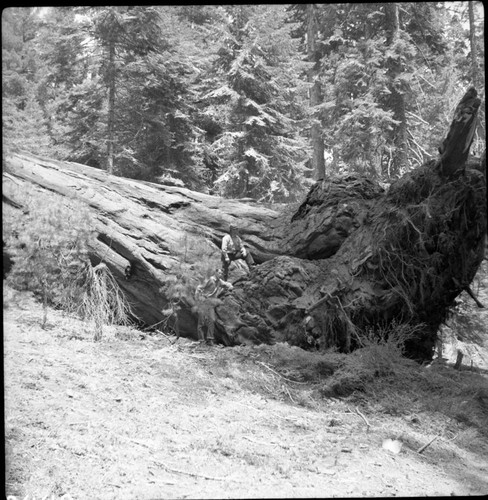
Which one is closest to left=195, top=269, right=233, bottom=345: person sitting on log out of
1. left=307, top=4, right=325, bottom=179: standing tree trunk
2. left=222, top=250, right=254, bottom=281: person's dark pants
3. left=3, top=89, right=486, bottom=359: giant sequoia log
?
left=3, top=89, right=486, bottom=359: giant sequoia log

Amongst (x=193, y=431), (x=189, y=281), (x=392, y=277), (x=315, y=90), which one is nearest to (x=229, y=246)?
(x=189, y=281)

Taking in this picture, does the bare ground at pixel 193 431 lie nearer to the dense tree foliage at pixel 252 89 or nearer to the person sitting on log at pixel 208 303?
the person sitting on log at pixel 208 303

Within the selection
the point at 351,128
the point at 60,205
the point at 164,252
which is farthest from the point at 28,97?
the point at 351,128

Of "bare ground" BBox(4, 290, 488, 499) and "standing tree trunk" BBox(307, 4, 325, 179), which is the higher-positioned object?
"standing tree trunk" BBox(307, 4, 325, 179)

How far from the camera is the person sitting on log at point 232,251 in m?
8.00

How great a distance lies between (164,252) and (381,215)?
362 cm

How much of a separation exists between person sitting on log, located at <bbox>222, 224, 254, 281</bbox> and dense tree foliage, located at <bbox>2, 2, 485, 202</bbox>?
2795 millimetres

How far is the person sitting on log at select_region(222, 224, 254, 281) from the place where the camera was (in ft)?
26.2

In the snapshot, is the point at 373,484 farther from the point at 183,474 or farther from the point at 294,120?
the point at 294,120

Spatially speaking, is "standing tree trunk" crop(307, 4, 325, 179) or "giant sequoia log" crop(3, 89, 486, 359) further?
"standing tree trunk" crop(307, 4, 325, 179)

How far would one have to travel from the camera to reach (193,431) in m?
4.59

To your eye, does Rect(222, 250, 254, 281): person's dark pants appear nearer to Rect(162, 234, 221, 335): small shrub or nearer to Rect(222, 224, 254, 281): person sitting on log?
Rect(222, 224, 254, 281): person sitting on log

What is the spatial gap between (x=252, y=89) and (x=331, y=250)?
15.9 feet

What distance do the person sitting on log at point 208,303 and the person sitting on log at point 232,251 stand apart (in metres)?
0.32
